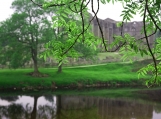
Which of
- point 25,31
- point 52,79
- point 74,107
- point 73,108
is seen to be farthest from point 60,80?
point 73,108

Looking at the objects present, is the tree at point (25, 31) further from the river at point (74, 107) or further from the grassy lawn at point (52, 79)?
the river at point (74, 107)

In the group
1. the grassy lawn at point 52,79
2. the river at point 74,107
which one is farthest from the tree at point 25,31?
the river at point 74,107

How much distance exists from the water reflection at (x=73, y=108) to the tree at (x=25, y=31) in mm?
12378

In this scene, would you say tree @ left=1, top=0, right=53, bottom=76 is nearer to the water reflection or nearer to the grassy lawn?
the grassy lawn

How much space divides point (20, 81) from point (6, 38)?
25.5ft

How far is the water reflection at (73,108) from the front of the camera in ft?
68.4

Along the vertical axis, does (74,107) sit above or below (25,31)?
below

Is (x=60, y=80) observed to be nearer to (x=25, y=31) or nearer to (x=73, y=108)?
(x=25, y=31)

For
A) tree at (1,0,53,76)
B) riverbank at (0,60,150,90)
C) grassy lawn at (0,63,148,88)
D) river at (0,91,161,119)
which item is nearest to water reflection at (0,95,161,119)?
river at (0,91,161,119)

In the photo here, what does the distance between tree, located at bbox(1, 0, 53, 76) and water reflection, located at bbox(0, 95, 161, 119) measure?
12378mm

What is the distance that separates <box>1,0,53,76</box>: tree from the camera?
1478 inches

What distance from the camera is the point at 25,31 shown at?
123 ft

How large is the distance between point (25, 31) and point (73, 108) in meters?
18.6

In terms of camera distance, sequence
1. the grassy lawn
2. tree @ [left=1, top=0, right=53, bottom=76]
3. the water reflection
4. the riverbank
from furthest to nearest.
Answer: tree @ [left=1, top=0, right=53, bottom=76] < the grassy lawn < the riverbank < the water reflection
